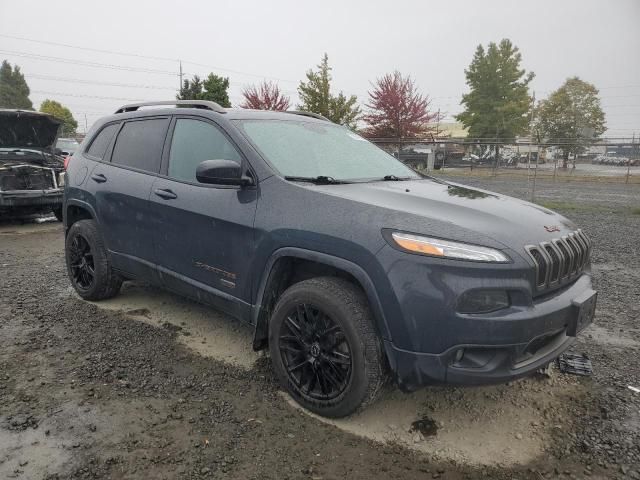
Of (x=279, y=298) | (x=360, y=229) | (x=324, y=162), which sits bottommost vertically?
(x=279, y=298)

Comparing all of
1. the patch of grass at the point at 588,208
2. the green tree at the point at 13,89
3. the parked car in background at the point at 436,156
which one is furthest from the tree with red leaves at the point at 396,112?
the green tree at the point at 13,89

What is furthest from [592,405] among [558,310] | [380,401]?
[380,401]

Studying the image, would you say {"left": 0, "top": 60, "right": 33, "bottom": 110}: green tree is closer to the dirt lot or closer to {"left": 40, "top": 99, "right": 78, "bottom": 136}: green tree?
{"left": 40, "top": 99, "right": 78, "bottom": 136}: green tree

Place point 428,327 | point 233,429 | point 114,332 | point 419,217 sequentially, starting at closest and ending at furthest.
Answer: point 428,327 → point 419,217 → point 233,429 → point 114,332

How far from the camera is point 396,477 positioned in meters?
2.29

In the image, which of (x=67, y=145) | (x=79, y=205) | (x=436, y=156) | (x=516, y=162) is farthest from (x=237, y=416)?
(x=516, y=162)

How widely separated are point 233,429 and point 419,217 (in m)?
1.53

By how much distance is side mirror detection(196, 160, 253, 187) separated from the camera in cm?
290

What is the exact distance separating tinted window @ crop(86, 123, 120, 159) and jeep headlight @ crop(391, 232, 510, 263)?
323cm

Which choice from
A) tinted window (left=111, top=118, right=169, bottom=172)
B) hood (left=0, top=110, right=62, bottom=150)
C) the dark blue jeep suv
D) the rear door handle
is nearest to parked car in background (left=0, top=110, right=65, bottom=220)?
hood (left=0, top=110, right=62, bottom=150)

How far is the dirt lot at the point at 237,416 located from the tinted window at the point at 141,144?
4.46 feet

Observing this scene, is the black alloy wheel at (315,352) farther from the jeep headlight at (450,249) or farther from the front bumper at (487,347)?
the jeep headlight at (450,249)

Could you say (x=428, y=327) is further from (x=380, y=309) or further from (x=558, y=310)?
(x=558, y=310)

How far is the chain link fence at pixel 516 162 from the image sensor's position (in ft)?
66.4
